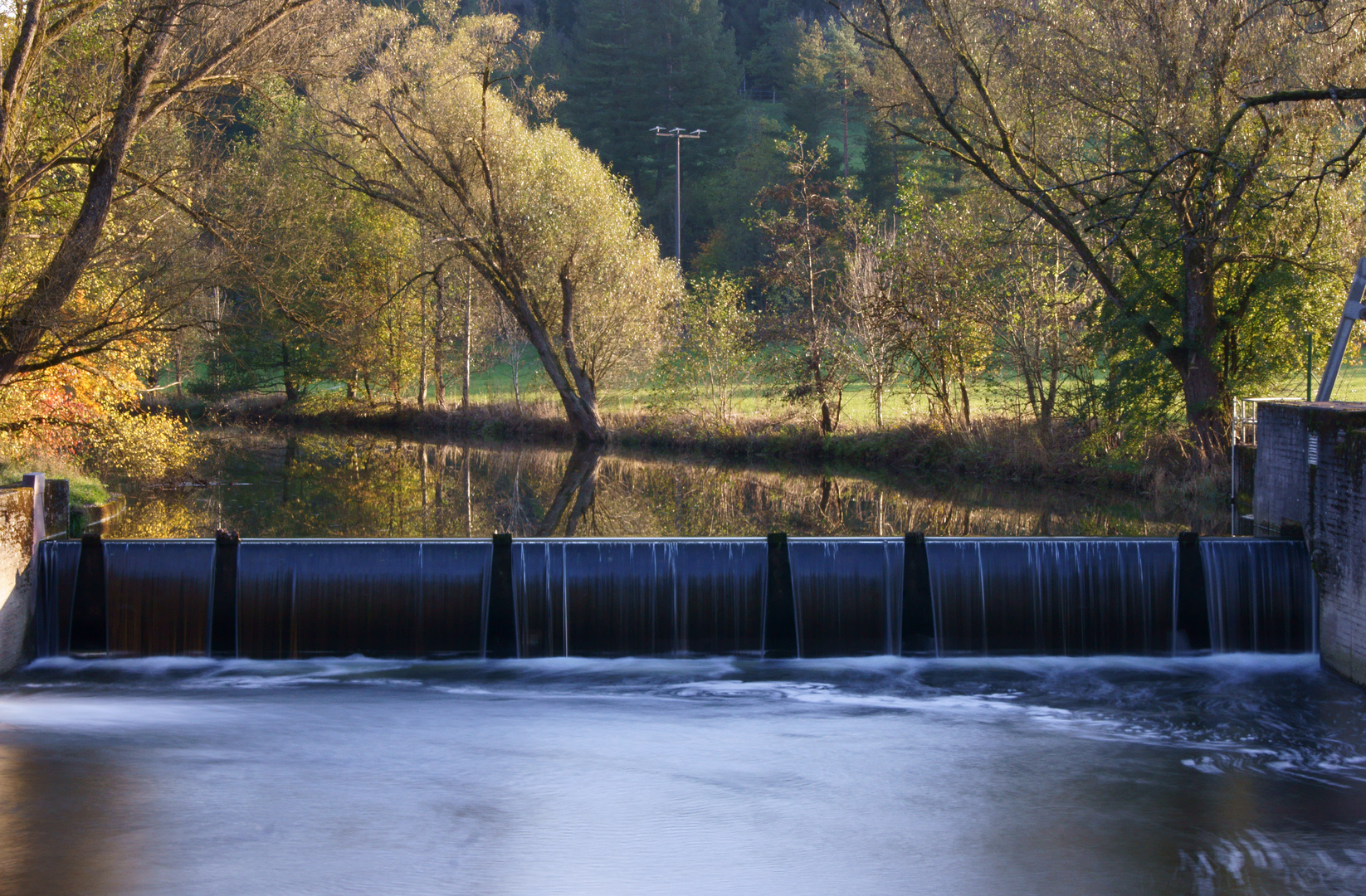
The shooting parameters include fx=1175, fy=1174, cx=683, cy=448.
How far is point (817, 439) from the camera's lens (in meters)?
29.0

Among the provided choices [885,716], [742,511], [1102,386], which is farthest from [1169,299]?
[885,716]

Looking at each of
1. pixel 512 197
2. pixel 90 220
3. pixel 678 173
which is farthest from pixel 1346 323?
pixel 678 173

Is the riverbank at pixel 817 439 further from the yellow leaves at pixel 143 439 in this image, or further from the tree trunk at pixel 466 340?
the yellow leaves at pixel 143 439

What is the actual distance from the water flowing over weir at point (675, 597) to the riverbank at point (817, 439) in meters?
7.46

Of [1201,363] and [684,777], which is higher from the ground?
[1201,363]

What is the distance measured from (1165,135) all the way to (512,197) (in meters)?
18.3

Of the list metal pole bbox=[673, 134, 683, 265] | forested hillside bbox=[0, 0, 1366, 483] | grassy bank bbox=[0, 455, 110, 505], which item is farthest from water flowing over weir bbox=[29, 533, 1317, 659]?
metal pole bbox=[673, 134, 683, 265]

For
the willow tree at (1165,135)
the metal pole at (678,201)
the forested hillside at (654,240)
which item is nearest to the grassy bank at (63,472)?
the forested hillside at (654,240)

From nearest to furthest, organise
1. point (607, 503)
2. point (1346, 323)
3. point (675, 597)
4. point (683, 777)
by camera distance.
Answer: point (683, 777) → point (675, 597) → point (1346, 323) → point (607, 503)

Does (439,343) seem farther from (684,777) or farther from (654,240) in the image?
(684,777)

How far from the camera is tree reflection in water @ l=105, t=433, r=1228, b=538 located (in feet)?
61.4

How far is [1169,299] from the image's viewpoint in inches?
751

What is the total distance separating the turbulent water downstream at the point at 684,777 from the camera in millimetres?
7598

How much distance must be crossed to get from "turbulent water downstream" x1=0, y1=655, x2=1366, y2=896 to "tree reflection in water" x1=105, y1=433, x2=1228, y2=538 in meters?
6.40
